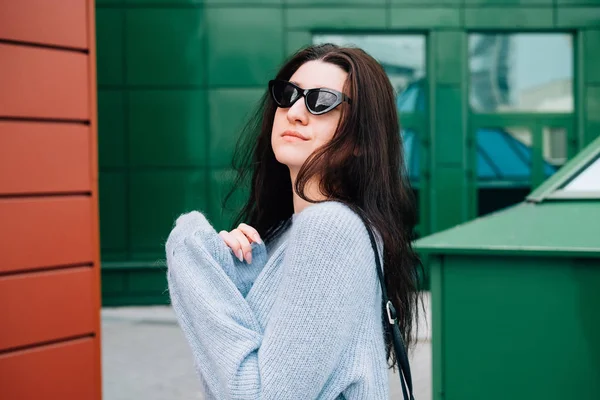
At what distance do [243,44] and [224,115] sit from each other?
0.98 meters

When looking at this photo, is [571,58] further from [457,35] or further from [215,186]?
[215,186]

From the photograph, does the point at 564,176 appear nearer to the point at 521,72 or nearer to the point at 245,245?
the point at 245,245

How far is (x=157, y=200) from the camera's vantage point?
1006 cm

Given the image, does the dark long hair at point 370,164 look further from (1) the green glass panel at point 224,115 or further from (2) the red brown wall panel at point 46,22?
(1) the green glass panel at point 224,115

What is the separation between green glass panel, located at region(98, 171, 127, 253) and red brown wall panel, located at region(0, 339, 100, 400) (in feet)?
20.6

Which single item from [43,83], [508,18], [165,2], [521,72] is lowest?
[43,83]

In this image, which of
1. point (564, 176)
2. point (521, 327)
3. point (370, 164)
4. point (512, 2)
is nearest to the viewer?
point (370, 164)

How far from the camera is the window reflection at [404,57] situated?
1034 centimetres

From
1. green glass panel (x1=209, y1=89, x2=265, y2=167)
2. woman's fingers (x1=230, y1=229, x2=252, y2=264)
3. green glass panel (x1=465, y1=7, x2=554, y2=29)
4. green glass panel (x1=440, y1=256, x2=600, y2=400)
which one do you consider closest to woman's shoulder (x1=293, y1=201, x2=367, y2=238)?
woman's fingers (x1=230, y1=229, x2=252, y2=264)

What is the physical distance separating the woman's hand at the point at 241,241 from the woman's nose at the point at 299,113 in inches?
9.5

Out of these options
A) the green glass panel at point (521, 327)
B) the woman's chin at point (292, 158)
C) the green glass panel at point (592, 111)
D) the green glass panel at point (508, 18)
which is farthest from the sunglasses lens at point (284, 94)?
the green glass panel at point (592, 111)

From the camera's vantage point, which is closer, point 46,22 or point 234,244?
point 234,244

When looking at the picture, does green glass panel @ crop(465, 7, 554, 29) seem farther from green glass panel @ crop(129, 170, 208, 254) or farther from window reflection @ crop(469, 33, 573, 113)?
green glass panel @ crop(129, 170, 208, 254)

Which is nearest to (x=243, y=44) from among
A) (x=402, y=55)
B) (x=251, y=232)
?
(x=402, y=55)
